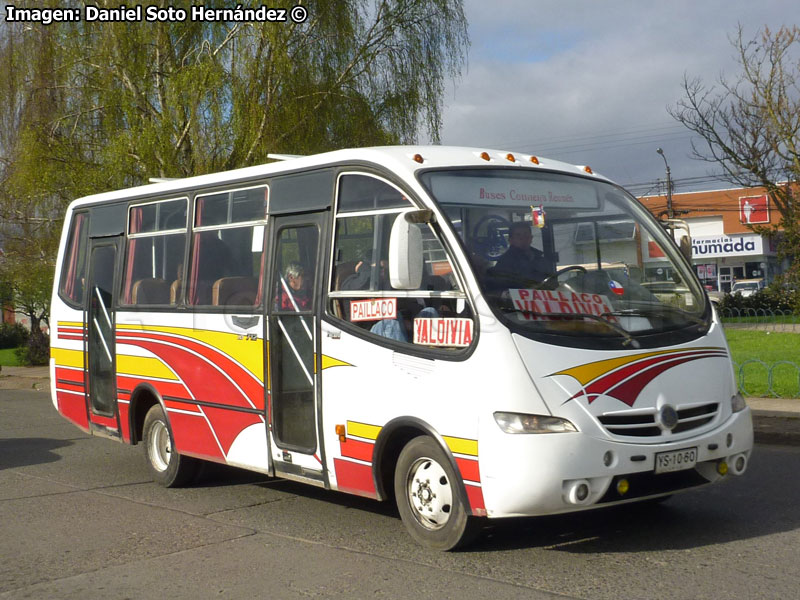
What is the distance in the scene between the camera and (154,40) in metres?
20.0

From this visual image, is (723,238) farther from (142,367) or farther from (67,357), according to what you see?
(142,367)

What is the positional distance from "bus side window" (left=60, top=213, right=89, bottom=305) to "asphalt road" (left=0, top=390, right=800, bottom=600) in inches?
95.9

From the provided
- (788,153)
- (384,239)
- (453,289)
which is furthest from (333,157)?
(788,153)

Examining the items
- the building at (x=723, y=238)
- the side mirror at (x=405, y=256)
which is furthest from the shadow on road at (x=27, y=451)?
the building at (x=723, y=238)

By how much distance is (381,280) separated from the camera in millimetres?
6852

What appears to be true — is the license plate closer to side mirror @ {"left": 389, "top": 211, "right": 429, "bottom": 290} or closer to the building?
side mirror @ {"left": 389, "top": 211, "right": 429, "bottom": 290}

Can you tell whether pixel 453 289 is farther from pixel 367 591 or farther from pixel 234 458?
pixel 234 458

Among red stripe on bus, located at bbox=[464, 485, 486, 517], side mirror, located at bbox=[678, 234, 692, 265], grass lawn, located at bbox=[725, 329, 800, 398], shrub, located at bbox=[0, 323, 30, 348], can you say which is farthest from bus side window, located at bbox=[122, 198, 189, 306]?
shrub, located at bbox=[0, 323, 30, 348]

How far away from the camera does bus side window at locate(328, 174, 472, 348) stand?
Answer: 632cm

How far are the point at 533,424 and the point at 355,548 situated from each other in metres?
1.60

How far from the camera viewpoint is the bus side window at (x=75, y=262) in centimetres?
1079

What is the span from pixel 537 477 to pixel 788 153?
16.6 m

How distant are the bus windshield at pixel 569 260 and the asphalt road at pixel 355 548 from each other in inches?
53.3

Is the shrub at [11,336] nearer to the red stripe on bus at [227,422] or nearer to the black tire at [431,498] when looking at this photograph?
the red stripe on bus at [227,422]
